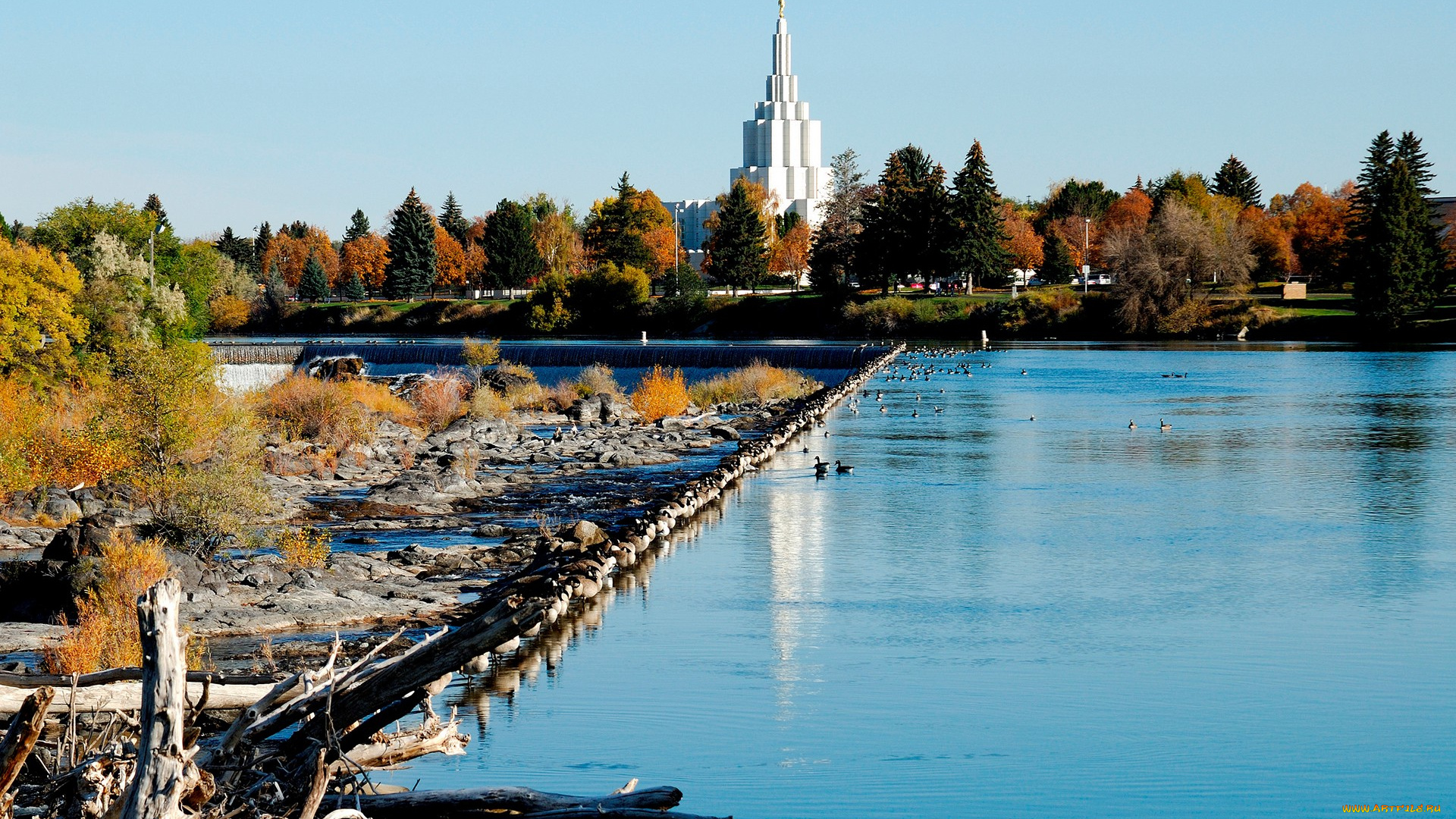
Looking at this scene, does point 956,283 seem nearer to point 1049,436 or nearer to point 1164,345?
point 1164,345

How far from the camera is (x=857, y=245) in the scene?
94875 millimetres

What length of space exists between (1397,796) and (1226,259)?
85.8 metres

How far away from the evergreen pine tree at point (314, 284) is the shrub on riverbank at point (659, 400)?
77.4 m

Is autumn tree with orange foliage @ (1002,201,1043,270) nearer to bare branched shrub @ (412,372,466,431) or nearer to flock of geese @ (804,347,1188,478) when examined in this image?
flock of geese @ (804,347,1188,478)

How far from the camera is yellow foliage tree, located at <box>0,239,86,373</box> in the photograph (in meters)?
40.1

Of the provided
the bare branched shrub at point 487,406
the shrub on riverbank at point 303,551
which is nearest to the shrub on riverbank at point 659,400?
the bare branched shrub at point 487,406

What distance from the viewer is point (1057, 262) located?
104 meters

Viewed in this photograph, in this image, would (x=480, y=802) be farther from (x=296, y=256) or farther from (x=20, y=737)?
(x=296, y=256)

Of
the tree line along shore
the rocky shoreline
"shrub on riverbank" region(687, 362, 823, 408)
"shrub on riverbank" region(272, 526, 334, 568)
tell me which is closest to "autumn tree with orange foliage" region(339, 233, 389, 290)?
the tree line along shore

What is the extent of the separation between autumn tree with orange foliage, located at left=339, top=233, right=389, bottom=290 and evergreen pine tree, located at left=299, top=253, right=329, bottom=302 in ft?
26.0

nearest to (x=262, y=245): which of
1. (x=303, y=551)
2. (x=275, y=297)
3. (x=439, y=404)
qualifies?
(x=275, y=297)

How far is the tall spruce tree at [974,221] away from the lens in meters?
92.3

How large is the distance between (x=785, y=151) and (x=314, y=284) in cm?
6030

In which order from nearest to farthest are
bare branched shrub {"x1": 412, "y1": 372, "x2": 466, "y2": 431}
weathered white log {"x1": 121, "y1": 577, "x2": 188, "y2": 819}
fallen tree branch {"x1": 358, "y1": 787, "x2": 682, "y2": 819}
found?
weathered white log {"x1": 121, "y1": 577, "x2": 188, "y2": 819} < fallen tree branch {"x1": 358, "y1": 787, "x2": 682, "y2": 819} < bare branched shrub {"x1": 412, "y1": 372, "x2": 466, "y2": 431}
